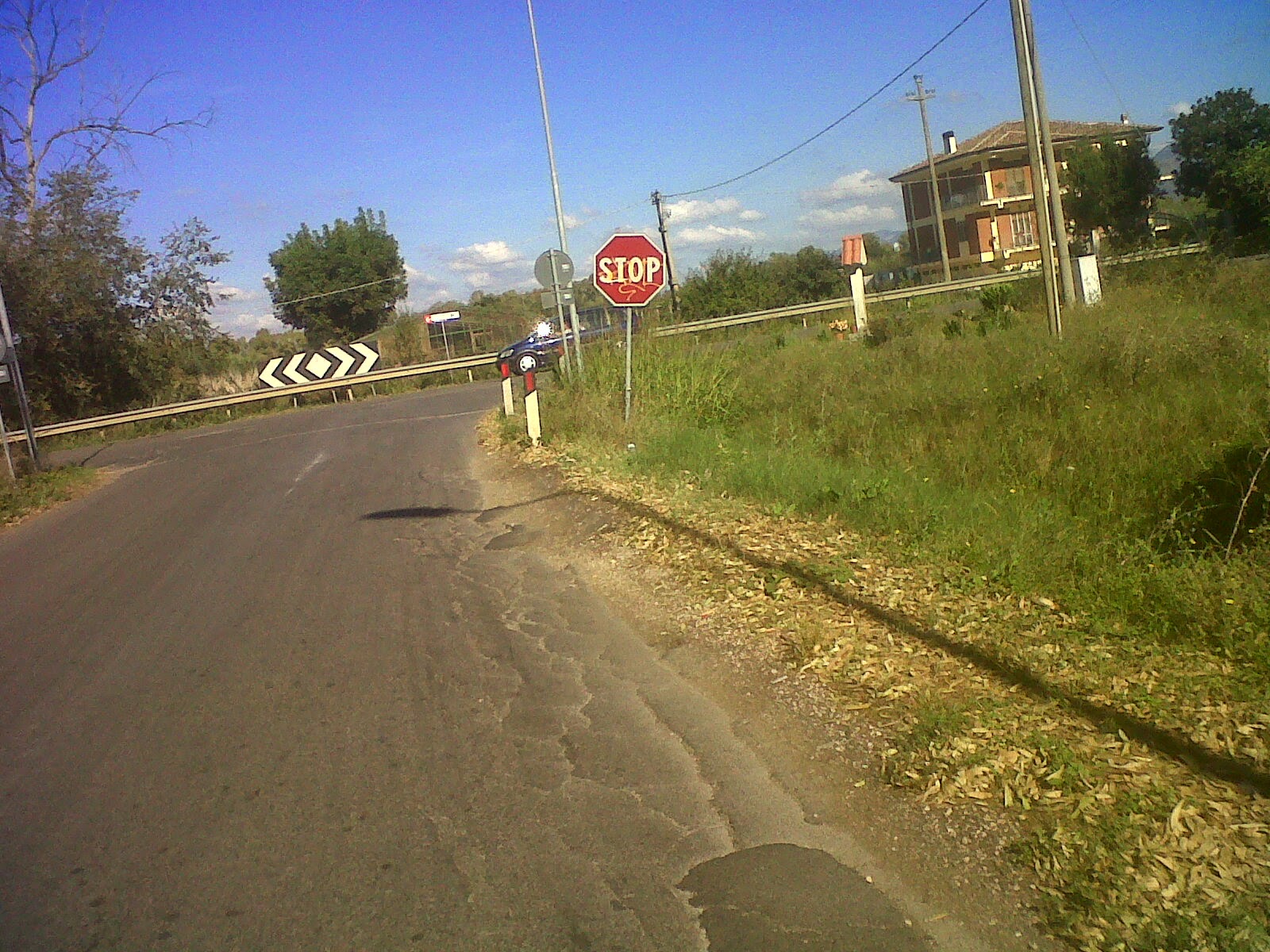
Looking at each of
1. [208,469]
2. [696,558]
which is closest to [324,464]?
[208,469]

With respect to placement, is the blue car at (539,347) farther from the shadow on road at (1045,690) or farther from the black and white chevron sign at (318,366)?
the shadow on road at (1045,690)

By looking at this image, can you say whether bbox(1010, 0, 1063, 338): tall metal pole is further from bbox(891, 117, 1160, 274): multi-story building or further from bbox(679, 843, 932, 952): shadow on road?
bbox(891, 117, 1160, 274): multi-story building

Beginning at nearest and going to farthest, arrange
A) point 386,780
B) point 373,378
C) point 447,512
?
point 386,780 < point 447,512 < point 373,378

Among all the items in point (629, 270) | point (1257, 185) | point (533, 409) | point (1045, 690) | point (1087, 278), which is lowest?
point (1045, 690)

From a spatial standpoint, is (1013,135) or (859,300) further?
(1013,135)

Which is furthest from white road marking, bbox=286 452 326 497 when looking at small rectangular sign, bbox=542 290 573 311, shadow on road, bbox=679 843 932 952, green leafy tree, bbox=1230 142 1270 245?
green leafy tree, bbox=1230 142 1270 245

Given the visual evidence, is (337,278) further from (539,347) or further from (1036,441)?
(1036,441)

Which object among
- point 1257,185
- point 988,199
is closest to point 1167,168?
point 988,199

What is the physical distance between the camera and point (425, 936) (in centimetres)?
360

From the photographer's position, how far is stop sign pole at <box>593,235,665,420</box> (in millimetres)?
12734

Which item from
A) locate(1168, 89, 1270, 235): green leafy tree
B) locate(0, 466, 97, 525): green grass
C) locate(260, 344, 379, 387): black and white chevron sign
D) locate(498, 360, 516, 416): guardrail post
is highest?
locate(1168, 89, 1270, 235): green leafy tree

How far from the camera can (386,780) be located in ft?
16.0

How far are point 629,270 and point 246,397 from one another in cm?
2326

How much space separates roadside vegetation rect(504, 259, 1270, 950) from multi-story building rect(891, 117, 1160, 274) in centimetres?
4506
